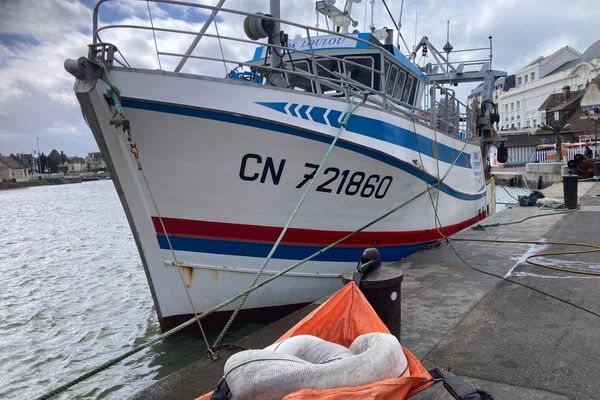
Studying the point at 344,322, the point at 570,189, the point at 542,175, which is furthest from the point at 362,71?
the point at 542,175

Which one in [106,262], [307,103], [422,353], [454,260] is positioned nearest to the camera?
[422,353]

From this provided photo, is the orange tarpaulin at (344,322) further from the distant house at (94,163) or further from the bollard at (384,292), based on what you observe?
the distant house at (94,163)

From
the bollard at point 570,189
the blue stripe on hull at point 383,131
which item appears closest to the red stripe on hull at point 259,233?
the blue stripe on hull at point 383,131

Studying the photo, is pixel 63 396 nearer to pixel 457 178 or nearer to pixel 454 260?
pixel 454 260

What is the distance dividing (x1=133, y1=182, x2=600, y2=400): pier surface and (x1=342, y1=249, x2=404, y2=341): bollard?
432mm

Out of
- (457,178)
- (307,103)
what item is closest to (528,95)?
(457,178)

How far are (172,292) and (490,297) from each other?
10.7 feet

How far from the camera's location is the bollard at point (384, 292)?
10.2 feet

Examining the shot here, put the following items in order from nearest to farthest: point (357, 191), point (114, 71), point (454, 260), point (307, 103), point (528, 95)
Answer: point (114, 71) < point (307, 103) < point (357, 191) < point (454, 260) < point (528, 95)

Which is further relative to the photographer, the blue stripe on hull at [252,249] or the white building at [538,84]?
the white building at [538,84]

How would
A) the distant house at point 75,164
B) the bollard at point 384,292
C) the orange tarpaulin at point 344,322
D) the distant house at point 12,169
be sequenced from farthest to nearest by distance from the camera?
the distant house at point 75,164 < the distant house at point 12,169 < the bollard at point 384,292 < the orange tarpaulin at point 344,322

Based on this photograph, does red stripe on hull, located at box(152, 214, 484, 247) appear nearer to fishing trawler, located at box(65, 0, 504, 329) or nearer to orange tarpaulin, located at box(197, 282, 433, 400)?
fishing trawler, located at box(65, 0, 504, 329)

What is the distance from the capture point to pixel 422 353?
3367mm

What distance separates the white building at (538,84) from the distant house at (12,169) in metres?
92.9
